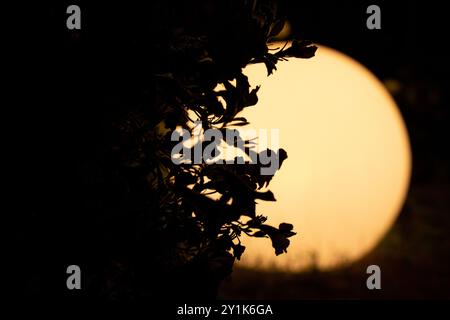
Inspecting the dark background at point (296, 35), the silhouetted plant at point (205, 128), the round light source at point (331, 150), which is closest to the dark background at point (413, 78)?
the dark background at point (296, 35)

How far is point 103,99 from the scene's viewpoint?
311 cm

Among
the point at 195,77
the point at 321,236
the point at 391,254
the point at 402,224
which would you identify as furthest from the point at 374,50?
the point at 195,77

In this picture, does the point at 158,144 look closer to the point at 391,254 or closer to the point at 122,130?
the point at 122,130

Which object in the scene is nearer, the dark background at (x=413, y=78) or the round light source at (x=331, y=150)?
the round light source at (x=331, y=150)

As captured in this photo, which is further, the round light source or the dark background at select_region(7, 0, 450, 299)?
the round light source

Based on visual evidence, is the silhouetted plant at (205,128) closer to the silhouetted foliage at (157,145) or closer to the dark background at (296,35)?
the silhouetted foliage at (157,145)

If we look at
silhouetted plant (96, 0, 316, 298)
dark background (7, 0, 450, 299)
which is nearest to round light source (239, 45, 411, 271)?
dark background (7, 0, 450, 299)

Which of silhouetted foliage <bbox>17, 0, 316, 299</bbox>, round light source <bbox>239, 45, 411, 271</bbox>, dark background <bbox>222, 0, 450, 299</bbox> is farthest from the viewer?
dark background <bbox>222, 0, 450, 299</bbox>

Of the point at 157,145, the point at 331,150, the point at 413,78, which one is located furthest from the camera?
the point at 413,78

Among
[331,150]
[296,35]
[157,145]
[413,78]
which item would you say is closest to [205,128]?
[157,145]

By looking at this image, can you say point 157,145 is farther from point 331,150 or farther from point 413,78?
point 413,78

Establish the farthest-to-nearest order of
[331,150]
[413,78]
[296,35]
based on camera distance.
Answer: [413,78] → [296,35] → [331,150]

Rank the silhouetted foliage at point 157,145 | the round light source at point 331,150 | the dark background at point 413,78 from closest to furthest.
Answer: the silhouetted foliage at point 157,145 < the round light source at point 331,150 < the dark background at point 413,78

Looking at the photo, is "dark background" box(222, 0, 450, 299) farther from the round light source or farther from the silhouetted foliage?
the silhouetted foliage
